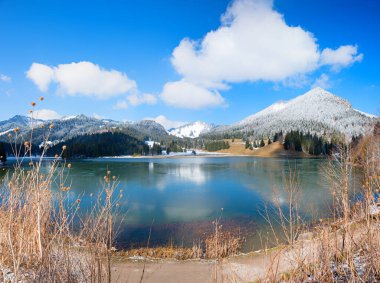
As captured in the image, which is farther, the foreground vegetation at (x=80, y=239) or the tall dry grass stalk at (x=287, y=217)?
the tall dry grass stalk at (x=287, y=217)

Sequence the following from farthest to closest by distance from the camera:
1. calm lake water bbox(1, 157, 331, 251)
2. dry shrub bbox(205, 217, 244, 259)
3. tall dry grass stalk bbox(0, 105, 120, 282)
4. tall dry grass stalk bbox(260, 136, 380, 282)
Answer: calm lake water bbox(1, 157, 331, 251)
dry shrub bbox(205, 217, 244, 259)
tall dry grass stalk bbox(260, 136, 380, 282)
tall dry grass stalk bbox(0, 105, 120, 282)

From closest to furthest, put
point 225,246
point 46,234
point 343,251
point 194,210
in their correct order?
1. point 46,234
2. point 343,251
3. point 225,246
4. point 194,210

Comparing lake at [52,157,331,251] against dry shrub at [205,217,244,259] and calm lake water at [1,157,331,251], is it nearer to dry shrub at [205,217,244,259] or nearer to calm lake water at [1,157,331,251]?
calm lake water at [1,157,331,251]

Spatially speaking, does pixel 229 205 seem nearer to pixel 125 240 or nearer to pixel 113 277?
pixel 125 240

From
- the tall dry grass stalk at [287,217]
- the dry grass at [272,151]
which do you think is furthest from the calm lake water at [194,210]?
the dry grass at [272,151]

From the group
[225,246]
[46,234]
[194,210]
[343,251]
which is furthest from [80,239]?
[194,210]

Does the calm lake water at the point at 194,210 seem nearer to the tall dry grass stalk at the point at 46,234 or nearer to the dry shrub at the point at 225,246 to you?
the dry shrub at the point at 225,246

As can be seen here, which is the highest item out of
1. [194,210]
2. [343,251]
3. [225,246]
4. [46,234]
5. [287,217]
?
[46,234]

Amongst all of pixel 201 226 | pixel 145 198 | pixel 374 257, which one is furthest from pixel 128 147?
pixel 374 257

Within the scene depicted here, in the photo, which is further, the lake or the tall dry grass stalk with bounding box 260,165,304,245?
the lake

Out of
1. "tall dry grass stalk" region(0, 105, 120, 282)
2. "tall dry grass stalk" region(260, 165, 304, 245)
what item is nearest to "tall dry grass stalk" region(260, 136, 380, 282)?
"tall dry grass stalk" region(260, 165, 304, 245)

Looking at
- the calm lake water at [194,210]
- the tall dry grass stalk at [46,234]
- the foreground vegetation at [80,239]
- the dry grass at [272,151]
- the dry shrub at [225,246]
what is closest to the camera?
the tall dry grass stalk at [46,234]

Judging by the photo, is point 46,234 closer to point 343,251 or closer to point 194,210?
point 343,251

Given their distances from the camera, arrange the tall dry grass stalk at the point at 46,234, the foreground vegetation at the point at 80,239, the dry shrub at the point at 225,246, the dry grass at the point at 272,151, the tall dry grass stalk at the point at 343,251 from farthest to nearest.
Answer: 1. the dry grass at the point at 272,151
2. the dry shrub at the point at 225,246
3. the tall dry grass stalk at the point at 343,251
4. the foreground vegetation at the point at 80,239
5. the tall dry grass stalk at the point at 46,234
